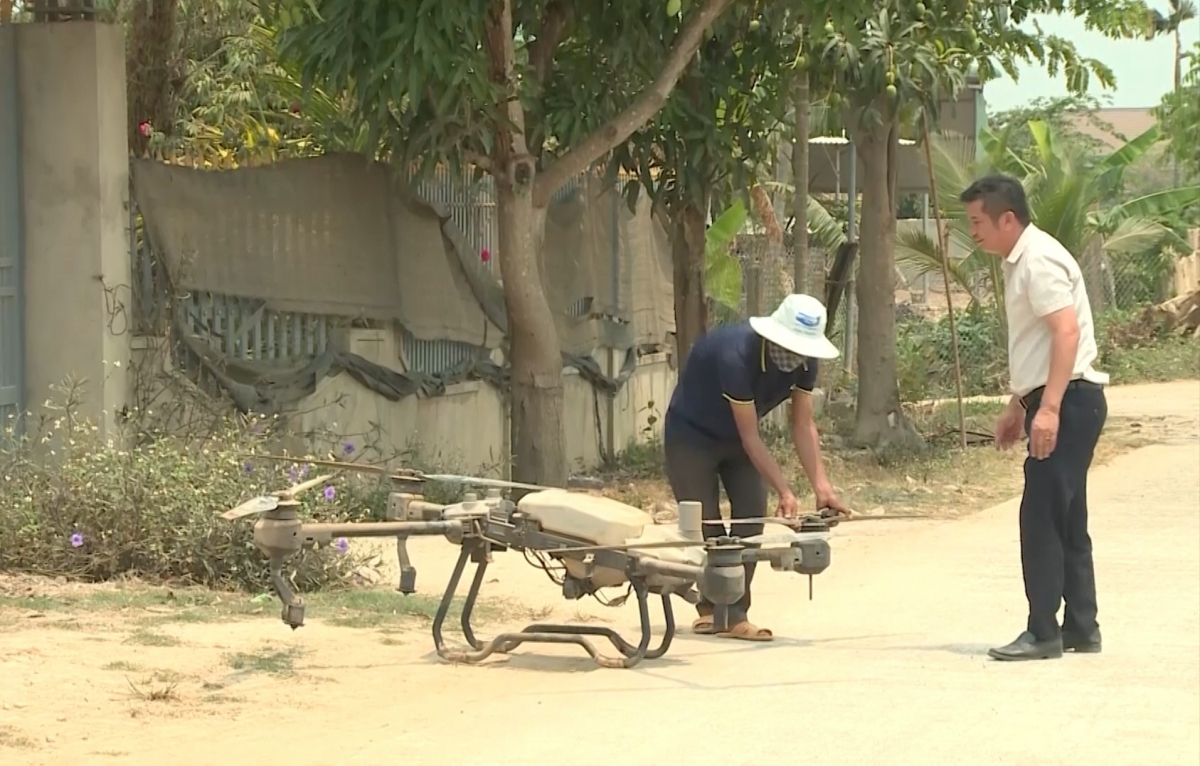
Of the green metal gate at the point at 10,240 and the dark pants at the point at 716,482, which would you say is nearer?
the dark pants at the point at 716,482

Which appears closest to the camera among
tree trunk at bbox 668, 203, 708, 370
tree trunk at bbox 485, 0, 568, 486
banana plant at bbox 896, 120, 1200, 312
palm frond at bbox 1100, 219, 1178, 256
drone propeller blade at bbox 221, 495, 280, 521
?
drone propeller blade at bbox 221, 495, 280, 521

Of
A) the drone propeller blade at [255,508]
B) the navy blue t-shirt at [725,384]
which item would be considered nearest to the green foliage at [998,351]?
the navy blue t-shirt at [725,384]

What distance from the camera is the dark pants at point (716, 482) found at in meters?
8.13

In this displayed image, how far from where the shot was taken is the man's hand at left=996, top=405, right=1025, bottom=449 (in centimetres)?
786

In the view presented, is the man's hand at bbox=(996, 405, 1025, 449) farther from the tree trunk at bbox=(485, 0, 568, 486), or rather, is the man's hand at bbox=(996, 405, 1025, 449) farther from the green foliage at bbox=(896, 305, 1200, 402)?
the green foliage at bbox=(896, 305, 1200, 402)

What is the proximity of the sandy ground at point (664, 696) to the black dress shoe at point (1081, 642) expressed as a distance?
0.31ft

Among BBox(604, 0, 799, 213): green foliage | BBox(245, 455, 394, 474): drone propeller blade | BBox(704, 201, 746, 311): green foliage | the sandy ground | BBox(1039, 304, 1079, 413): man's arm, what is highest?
BBox(604, 0, 799, 213): green foliage

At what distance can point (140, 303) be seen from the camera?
10.5 m

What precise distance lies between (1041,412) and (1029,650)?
1.02 meters

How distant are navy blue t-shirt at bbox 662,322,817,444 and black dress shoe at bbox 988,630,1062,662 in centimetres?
142

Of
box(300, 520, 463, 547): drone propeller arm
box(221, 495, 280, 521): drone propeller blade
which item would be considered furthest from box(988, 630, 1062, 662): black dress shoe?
box(221, 495, 280, 521): drone propeller blade

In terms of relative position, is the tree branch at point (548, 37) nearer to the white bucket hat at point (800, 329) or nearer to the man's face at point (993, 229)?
the white bucket hat at point (800, 329)

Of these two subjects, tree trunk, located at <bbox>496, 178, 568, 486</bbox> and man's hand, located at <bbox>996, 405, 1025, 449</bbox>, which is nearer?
man's hand, located at <bbox>996, 405, 1025, 449</bbox>

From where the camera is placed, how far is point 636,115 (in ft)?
37.3
